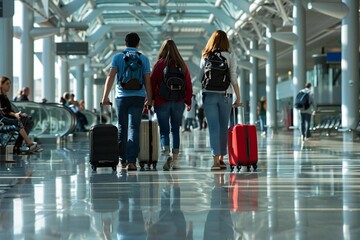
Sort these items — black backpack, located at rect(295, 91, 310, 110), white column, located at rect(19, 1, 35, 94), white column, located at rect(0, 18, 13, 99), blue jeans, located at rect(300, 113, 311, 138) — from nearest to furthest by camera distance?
white column, located at rect(0, 18, 13, 99), black backpack, located at rect(295, 91, 310, 110), blue jeans, located at rect(300, 113, 311, 138), white column, located at rect(19, 1, 35, 94)

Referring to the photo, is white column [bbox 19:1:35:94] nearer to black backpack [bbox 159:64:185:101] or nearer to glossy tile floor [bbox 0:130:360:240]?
glossy tile floor [bbox 0:130:360:240]

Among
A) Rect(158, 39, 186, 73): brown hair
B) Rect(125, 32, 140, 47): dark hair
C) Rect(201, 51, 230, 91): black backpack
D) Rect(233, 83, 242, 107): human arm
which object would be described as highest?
Rect(125, 32, 140, 47): dark hair

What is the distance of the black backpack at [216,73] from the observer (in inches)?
414

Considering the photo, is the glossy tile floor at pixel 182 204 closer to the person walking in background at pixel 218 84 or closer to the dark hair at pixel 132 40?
the person walking in background at pixel 218 84

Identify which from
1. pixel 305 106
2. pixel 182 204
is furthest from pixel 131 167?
pixel 305 106

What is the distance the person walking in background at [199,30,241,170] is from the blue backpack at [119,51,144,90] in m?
0.84

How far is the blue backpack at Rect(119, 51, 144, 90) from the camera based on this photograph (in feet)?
34.0

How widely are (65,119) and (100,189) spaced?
1501cm

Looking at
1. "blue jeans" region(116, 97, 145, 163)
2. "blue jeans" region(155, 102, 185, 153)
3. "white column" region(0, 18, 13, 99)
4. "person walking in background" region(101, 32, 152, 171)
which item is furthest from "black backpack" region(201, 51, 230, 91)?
"white column" region(0, 18, 13, 99)

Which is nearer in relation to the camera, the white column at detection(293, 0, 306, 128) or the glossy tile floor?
the glossy tile floor

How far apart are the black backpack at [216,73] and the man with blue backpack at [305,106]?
1258 cm

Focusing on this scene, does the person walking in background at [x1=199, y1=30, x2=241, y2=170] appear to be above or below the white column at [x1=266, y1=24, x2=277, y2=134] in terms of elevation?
below

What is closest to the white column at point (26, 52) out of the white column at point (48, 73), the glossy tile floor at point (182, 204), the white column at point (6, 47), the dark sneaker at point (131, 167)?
the white column at point (48, 73)

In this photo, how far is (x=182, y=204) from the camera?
6.39 m
